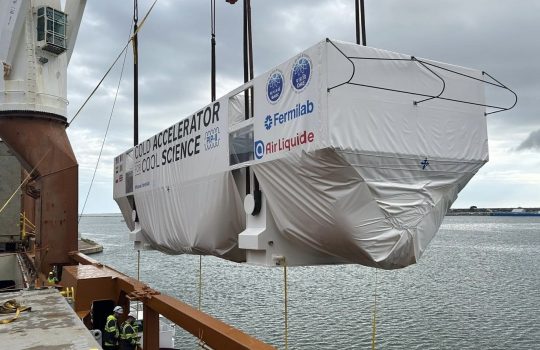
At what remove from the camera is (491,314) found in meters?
31.4

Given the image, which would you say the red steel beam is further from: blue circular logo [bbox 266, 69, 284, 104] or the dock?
blue circular logo [bbox 266, 69, 284, 104]

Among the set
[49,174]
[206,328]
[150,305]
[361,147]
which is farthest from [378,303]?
[361,147]

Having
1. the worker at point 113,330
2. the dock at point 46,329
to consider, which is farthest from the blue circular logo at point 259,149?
the worker at point 113,330

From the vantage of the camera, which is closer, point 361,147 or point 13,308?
point 361,147

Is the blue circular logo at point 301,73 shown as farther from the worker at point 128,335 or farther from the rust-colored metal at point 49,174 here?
the rust-colored metal at point 49,174

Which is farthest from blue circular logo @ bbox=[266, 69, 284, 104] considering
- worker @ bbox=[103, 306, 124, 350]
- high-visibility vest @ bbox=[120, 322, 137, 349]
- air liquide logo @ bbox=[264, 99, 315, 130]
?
high-visibility vest @ bbox=[120, 322, 137, 349]

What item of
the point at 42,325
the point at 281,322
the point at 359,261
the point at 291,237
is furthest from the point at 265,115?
the point at 281,322

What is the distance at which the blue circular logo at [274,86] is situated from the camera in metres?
5.89

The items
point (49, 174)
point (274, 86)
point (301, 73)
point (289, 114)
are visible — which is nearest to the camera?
point (301, 73)

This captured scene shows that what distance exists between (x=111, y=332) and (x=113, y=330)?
0.21ft

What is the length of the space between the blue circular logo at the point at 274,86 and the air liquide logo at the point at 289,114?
0.22m

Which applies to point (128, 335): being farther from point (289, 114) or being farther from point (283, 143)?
point (289, 114)

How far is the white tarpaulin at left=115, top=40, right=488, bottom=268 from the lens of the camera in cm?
519

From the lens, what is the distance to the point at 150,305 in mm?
8617
